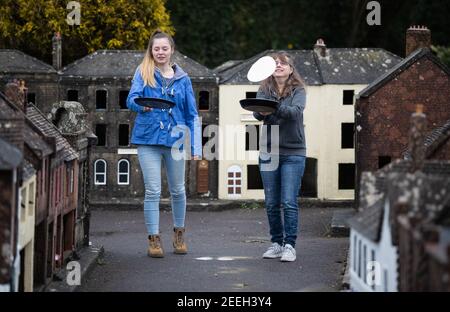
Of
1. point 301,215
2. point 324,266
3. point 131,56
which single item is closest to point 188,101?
point 324,266

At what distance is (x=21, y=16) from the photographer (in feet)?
142

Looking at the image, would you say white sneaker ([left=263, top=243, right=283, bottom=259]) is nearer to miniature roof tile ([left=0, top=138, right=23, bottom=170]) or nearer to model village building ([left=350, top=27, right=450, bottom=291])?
model village building ([left=350, top=27, right=450, bottom=291])

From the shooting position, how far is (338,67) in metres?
42.5

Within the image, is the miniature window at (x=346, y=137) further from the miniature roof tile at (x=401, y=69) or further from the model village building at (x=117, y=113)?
the miniature roof tile at (x=401, y=69)

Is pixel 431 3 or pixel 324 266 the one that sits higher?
pixel 431 3

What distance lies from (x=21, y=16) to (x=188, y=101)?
24927 millimetres

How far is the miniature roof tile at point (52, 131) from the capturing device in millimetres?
19964

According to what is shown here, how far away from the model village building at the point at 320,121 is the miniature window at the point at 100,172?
391cm

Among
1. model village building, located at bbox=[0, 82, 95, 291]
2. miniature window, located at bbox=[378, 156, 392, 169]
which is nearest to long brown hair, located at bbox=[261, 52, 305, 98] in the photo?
model village building, located at bbox=[0, 82, 95, 291]

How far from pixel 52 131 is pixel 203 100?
2196 cm

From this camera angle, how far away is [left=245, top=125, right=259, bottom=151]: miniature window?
4272 cm

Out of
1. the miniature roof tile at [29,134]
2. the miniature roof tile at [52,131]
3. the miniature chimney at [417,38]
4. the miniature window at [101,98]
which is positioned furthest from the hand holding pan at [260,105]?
the miniature window at [101,98]

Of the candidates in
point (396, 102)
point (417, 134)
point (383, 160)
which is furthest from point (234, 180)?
point (417, 134)
